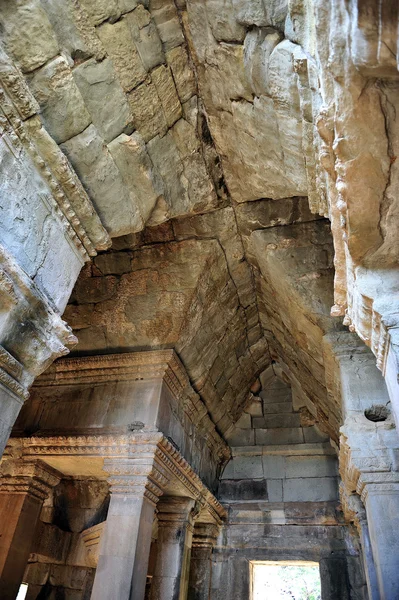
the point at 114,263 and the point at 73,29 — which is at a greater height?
the point at 114,263

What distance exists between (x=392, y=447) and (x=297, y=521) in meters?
4.25

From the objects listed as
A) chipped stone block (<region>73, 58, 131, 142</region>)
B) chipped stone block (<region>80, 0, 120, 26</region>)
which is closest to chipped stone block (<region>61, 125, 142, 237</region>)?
chipped stone block (<region>73, 58, 131, 142</region>)

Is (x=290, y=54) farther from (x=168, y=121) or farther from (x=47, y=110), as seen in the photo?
(x=47, y=110)

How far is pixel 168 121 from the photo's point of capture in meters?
3.96

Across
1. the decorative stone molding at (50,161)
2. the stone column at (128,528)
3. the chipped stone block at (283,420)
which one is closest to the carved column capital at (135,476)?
the stone column at (128,528)

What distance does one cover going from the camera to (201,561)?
740 cm

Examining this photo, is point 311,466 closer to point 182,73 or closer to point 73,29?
point 182,73

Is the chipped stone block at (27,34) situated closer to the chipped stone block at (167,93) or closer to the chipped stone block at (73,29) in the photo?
Answer: the chipped stone block at (73,29)

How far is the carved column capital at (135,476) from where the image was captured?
4.78 metres

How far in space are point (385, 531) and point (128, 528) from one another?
8.42 feet

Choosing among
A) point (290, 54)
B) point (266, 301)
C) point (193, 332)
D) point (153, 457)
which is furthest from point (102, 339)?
point (290, 54)

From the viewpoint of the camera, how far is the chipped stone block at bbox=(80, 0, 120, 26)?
2.92 m

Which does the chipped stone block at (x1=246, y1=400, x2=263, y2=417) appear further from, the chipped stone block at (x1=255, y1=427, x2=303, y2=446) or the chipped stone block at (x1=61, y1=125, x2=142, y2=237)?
the chipped stone block at (x1=61, y1=125, x2=142, y2=237)

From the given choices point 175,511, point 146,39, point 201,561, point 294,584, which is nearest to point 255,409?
point 201,561
